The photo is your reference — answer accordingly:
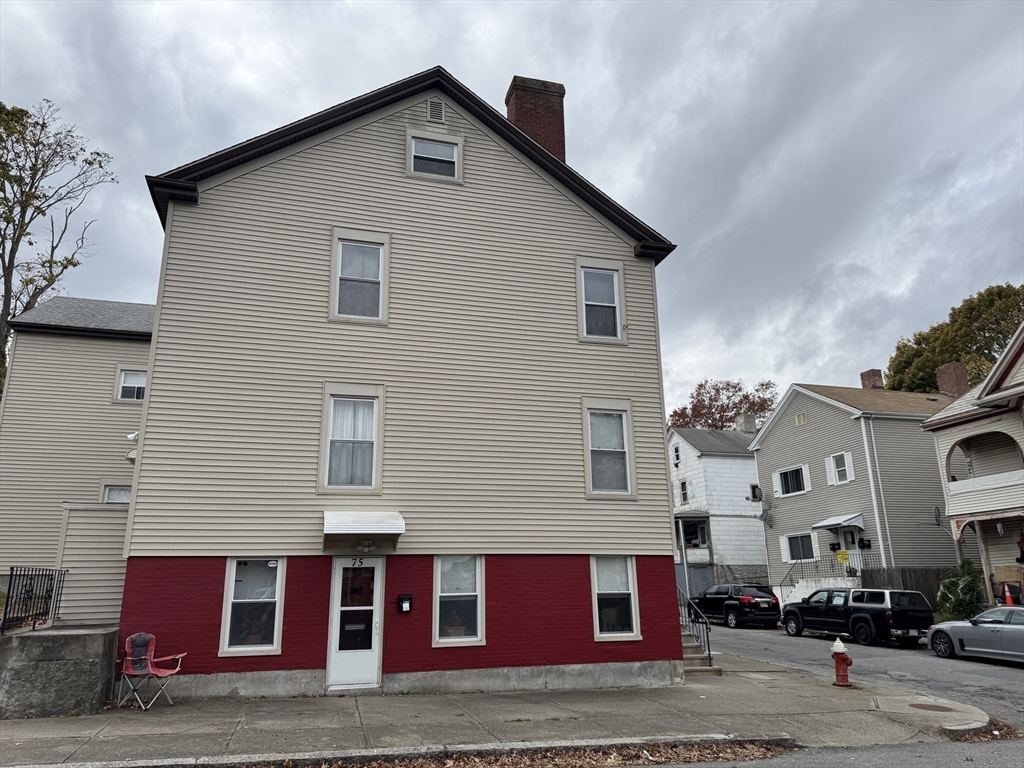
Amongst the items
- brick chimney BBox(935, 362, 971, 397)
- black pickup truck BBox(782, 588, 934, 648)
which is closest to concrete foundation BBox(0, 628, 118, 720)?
black pickup truck BBox(782, 588, 934, 648)

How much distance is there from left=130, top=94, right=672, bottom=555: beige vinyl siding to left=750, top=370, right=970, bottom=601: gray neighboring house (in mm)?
17506

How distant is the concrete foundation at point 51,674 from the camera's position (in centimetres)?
962

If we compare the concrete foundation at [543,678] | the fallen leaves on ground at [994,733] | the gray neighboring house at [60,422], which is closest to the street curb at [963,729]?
the fallen leaves on ground at [994,733]

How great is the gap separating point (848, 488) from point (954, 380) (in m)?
9.21

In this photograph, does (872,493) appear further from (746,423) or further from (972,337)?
(972,337)

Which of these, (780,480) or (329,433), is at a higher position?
(780,480)

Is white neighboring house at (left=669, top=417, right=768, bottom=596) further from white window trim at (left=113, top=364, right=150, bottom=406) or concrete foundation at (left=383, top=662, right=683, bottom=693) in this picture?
white window trim at (left=113, top=364, right=150, bottom=406)

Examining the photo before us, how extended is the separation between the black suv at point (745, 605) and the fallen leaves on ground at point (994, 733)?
15.8m

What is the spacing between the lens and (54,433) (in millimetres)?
20484

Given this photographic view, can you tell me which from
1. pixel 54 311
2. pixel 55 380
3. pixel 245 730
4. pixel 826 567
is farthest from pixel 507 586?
pixel 826 567

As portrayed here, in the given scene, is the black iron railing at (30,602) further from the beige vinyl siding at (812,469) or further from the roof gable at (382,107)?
the beige vinyl siding at (812,469)

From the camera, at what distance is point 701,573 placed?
37.9 meters

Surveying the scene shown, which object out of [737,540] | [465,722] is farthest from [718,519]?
[465,722]

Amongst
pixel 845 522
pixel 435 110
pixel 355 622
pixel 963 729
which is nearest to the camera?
pixel 963 729
